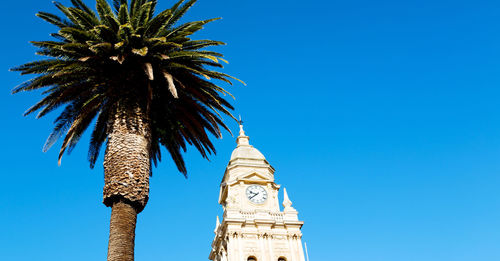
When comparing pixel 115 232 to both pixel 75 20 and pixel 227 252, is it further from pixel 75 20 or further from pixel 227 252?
pixel 227 252

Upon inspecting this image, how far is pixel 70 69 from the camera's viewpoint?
1351 centimetres

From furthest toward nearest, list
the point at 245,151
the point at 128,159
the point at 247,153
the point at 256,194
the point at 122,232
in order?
the point at 245,151
the point at 247,153
the point at 256,194
the point at 128,159
the point at 122,232

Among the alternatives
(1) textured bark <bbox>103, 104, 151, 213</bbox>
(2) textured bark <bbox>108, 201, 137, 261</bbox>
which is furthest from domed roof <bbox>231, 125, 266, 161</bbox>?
(2) textured bark <bbox>108, 201, 137, 261</bbox>

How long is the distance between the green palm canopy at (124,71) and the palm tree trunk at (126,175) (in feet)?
1.44

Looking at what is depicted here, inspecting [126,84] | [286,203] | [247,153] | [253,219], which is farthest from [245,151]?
[126,84]

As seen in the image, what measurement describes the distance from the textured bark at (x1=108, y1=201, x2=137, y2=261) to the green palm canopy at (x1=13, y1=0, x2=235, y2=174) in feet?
8.73

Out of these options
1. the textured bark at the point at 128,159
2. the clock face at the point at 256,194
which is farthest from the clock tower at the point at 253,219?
the textured bark at the point at 128,159

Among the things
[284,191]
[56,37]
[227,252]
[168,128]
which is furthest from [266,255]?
[56,37]

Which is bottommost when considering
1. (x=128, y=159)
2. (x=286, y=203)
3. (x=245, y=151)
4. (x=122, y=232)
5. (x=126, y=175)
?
(x=122, y=232)

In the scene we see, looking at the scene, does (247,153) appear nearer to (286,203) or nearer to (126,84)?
(286,203)

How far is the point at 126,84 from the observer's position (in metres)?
13.8

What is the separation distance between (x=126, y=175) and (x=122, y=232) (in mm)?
1681

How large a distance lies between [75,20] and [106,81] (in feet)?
7.36

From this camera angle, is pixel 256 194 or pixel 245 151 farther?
pixel 245 151
